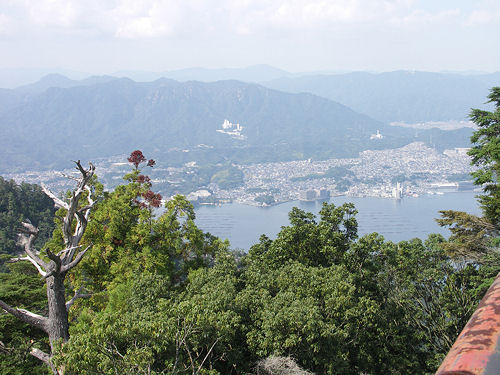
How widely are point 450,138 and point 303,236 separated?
182349mm

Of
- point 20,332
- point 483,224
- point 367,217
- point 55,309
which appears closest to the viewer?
point 55,309

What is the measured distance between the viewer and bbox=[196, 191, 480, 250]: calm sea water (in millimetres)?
71750

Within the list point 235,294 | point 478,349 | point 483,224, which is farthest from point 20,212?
point 478,349

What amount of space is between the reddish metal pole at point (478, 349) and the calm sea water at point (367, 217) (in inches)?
2514

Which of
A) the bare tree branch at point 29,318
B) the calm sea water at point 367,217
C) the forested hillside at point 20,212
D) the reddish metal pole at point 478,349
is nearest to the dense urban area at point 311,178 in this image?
the calm sea water at point 367,217

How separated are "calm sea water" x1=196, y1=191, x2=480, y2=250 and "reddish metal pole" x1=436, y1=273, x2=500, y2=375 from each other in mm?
63857

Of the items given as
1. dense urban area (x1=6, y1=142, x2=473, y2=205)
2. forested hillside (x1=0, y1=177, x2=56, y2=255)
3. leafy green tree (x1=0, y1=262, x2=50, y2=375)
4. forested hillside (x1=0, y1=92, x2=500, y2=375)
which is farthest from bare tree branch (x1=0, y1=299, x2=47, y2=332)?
dense urban area (x1=6, y1=142, x2=473, y2=205)

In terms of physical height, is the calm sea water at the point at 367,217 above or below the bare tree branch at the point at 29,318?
below

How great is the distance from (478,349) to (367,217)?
84.7m

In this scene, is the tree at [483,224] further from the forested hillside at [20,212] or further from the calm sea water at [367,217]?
the calm sea water at [367,217]

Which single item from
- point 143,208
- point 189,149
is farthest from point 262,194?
point 143,208

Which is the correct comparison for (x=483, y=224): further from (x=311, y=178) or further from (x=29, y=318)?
(x=311, y=178)

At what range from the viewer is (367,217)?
82938mm

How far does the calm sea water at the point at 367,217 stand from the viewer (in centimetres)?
7175
